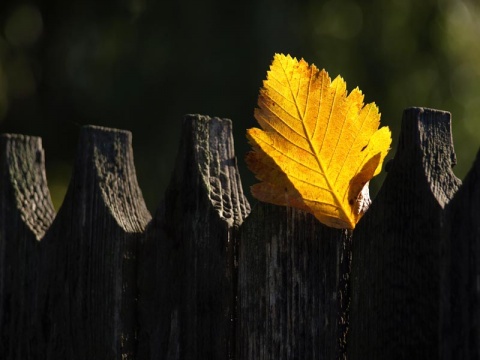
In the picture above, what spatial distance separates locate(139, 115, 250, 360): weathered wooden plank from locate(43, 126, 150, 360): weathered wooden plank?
4 cm

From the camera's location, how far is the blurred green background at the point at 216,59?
7766 millimetres

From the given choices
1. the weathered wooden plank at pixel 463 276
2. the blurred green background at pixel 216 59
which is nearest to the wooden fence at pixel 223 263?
the weathered wooden plank at pixel 463 276

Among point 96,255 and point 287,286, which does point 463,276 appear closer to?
point 287,286

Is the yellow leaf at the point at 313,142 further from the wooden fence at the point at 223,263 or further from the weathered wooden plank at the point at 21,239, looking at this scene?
the weathered wooden plank at the point at 21,239

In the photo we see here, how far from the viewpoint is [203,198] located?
4.81ft

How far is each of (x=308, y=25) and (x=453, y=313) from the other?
723cm

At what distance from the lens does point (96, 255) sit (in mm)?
1603

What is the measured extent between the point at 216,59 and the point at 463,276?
22.8 feet

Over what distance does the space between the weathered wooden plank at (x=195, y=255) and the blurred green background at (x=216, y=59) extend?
241 inches

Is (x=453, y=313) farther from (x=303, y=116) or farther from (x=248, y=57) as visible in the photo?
(x=248, y=57)

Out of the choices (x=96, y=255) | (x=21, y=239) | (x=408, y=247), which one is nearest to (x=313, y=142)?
(x=408, y=247)

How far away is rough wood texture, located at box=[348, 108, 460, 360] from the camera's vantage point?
47.1 inches

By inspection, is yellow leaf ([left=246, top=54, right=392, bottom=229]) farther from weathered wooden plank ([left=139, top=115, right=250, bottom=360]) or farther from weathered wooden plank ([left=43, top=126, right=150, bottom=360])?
weathered wooden plank ([left=43, top=126, right=150, bottom=360])

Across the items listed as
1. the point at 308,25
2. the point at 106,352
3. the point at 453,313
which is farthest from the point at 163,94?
the point at 453,313
